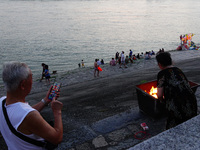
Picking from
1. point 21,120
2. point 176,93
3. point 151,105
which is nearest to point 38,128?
point 21,120

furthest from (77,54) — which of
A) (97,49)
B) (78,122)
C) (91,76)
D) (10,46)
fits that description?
(78,122)

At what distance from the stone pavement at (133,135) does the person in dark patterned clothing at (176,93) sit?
1.85 feet

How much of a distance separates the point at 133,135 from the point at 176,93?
1845 mm

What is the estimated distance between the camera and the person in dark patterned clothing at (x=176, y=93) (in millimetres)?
3203

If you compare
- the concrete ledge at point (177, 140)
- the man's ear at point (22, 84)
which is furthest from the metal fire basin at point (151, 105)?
the man's ear at point (22, 84)

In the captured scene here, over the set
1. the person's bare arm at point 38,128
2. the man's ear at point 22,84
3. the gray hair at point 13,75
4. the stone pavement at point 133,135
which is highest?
the gray hair at point 13,75

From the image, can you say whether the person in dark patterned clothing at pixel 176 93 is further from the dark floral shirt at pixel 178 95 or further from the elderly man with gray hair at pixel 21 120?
the elderly man with gray hair at pixel 21 120

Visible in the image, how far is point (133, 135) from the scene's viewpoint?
15.0 ft

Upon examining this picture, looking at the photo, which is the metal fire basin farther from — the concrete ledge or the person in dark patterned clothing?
the concrete ledge

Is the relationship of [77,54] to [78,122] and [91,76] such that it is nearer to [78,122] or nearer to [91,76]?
[91,76]

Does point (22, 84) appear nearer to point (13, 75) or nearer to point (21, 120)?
point (13, 75)

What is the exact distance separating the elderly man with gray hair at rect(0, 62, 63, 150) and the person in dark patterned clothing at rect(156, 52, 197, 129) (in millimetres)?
2011

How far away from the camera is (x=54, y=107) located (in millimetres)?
2229

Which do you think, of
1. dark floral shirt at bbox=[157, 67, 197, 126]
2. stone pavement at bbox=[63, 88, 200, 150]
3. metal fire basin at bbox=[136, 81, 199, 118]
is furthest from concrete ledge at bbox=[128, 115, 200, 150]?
metal fire basin at bbox=[136, 81, 199, 118]
